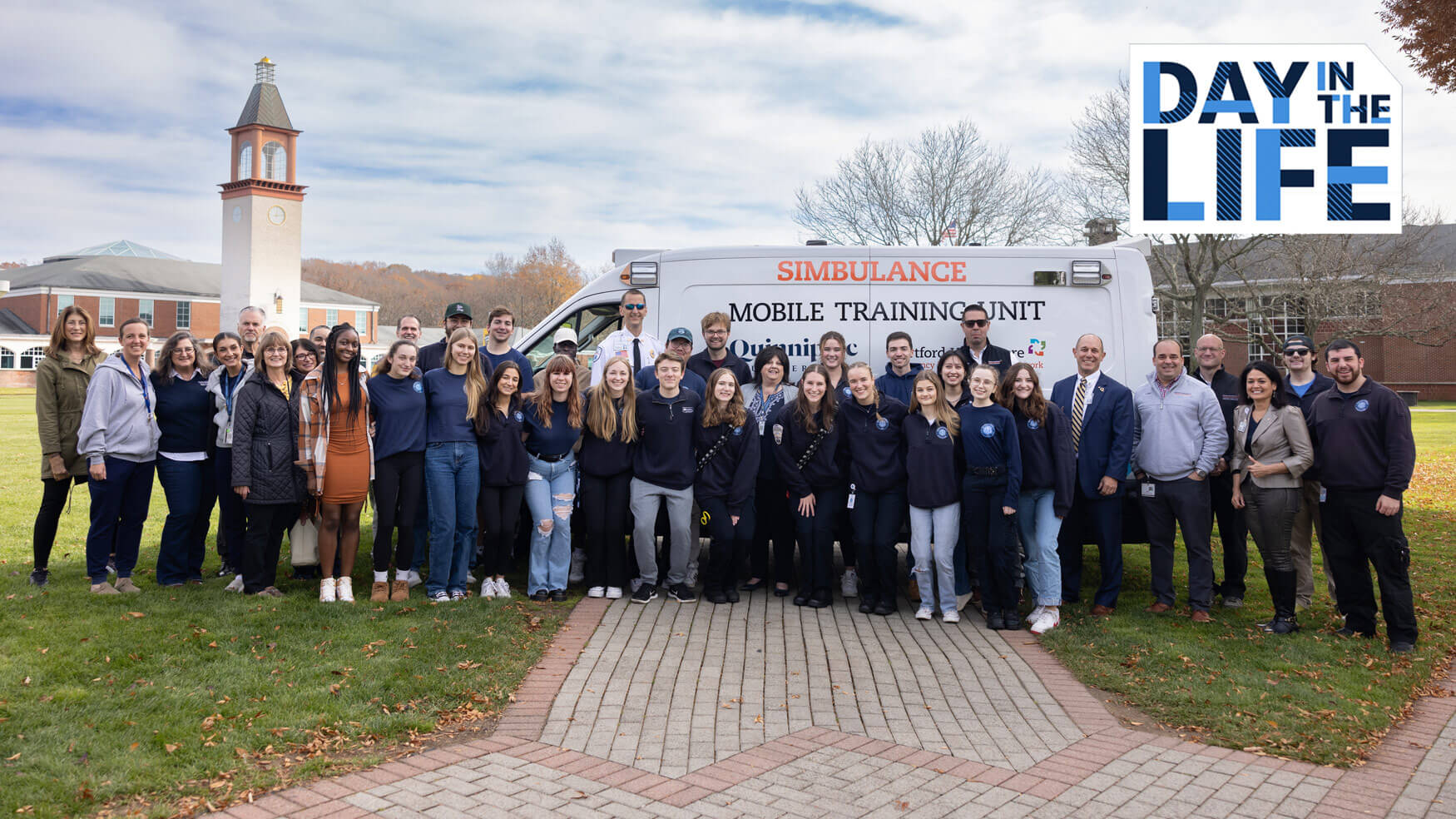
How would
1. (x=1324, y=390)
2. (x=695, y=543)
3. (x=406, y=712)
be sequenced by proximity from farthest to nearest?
(x=695, y=543) → (x=1324, y=390) → (x=406, y=712)

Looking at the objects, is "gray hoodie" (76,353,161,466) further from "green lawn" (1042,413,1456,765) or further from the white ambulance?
"green lawn" (1042,413,1456,765)

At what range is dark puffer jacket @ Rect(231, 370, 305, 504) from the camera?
6.40 metres

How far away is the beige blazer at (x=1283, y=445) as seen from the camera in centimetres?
621

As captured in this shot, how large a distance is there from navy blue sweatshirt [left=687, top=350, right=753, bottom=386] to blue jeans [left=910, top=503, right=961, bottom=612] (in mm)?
1695

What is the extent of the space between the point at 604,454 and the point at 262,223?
206 feet

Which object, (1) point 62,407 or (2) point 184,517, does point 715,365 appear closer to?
(2) point 184,517

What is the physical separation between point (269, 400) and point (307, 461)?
0.48m

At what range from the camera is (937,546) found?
21.6ft

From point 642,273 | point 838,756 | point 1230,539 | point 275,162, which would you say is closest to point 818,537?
point 642,273

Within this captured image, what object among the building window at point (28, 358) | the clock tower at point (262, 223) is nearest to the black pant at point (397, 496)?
the clock tower at point (262, 223)

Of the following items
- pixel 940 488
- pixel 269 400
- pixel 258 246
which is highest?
pixel 258 246

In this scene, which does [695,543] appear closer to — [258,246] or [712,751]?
[712,751]

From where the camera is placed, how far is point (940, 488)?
6488 mm

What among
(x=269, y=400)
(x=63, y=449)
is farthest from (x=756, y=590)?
(x=63, y=449)
